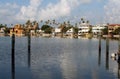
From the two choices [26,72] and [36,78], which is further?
[26,72]

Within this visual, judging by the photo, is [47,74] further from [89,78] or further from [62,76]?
[89,78]

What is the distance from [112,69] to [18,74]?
13935 millimetres

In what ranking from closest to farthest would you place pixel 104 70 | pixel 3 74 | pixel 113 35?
pixel 3 74
pixel 104 70
pixel 113 35

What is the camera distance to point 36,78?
123ft

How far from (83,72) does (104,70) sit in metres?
4.20

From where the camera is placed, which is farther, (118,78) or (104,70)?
(104,70)

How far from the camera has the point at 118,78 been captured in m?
38.2

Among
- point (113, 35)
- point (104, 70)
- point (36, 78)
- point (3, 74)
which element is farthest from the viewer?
point (113, 35)

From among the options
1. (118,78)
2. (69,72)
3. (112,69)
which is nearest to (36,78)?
(69,72)

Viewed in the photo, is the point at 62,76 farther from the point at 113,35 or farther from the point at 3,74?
the point at 113,35

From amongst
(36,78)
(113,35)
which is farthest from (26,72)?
(113,35)

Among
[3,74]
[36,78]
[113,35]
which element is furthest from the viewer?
[113,35]

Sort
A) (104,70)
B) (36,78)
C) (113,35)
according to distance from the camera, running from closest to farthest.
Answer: (36,78) < (104,70) < (113,35)

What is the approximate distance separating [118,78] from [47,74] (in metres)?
8.87
